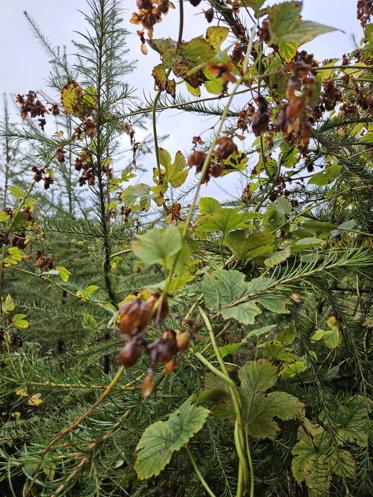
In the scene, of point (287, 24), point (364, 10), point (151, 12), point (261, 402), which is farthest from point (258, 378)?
point (364, 10)

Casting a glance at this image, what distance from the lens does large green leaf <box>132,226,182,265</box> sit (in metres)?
0.28

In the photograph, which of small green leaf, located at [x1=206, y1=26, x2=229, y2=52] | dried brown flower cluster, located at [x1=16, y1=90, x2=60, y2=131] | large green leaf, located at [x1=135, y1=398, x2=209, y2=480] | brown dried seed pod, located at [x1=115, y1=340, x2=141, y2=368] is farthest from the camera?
dried brown flower cluster, located at [x1=16, y1=90, x2=60, y2=131]

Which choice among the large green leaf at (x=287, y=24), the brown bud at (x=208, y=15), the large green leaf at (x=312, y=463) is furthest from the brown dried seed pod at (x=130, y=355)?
the brown bud at (x=208, y=15)

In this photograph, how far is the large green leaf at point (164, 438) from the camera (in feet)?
1.29

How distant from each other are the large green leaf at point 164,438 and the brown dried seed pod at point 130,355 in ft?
0.57

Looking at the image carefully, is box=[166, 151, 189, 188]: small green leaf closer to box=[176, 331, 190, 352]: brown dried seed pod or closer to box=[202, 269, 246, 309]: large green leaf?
box=[202, 269, 246, 309]: large green leaf

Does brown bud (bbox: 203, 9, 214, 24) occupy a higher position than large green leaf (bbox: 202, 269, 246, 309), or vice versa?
brown bud (bbox: 203, 9, 214, 24)

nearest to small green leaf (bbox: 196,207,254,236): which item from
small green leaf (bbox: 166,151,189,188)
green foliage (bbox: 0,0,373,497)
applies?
green foliage (bbox: 0,0,373,497)

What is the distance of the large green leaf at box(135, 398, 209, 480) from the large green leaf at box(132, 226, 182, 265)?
207mm

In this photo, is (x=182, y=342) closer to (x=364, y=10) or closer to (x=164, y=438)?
(x=164, y=438)

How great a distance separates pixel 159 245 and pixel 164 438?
26cm

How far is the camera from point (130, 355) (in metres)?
0.26

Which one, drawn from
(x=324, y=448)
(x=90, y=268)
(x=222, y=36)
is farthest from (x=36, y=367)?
(x=90, y=268)

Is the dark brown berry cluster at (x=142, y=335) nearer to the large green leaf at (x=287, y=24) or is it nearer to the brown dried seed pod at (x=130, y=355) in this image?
the brown dried seed pod at (x=130, y=355)
